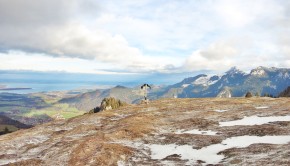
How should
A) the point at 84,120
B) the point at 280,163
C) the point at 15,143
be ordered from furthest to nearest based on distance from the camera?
the point at 84,120 → the point at 15,143 → the point at 280,163

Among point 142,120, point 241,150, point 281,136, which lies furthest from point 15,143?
point 281,136

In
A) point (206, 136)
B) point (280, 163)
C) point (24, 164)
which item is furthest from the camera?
point (206, 136)

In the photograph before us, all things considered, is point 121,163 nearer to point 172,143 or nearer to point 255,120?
point 172,143

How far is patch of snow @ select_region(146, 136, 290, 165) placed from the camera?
134 ft

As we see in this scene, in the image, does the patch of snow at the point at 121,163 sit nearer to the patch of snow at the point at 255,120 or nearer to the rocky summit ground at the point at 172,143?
the rocky summit ground at the point at 172,143

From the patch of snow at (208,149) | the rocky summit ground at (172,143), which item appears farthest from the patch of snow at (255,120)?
the patch of snow at (208,149)

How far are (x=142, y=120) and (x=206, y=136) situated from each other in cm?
2226

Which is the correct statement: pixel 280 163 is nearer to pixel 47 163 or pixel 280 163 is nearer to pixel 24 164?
pixel 47 163

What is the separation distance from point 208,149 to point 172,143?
290 inches

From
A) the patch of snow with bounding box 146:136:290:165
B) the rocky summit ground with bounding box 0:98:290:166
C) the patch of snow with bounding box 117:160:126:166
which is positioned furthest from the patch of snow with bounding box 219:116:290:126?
the patch of snow with bounding box 117:160:126:166

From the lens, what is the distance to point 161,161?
1604 inches

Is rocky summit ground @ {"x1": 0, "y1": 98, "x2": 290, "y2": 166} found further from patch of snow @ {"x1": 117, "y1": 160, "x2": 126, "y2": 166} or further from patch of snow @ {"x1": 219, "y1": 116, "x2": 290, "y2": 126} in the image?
patch of snow @ {"x1": 117, "y1": 160, "x2": 126, "y2": 166}

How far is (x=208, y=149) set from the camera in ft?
144

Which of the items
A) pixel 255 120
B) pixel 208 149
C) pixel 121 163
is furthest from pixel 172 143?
pixel 255 120
